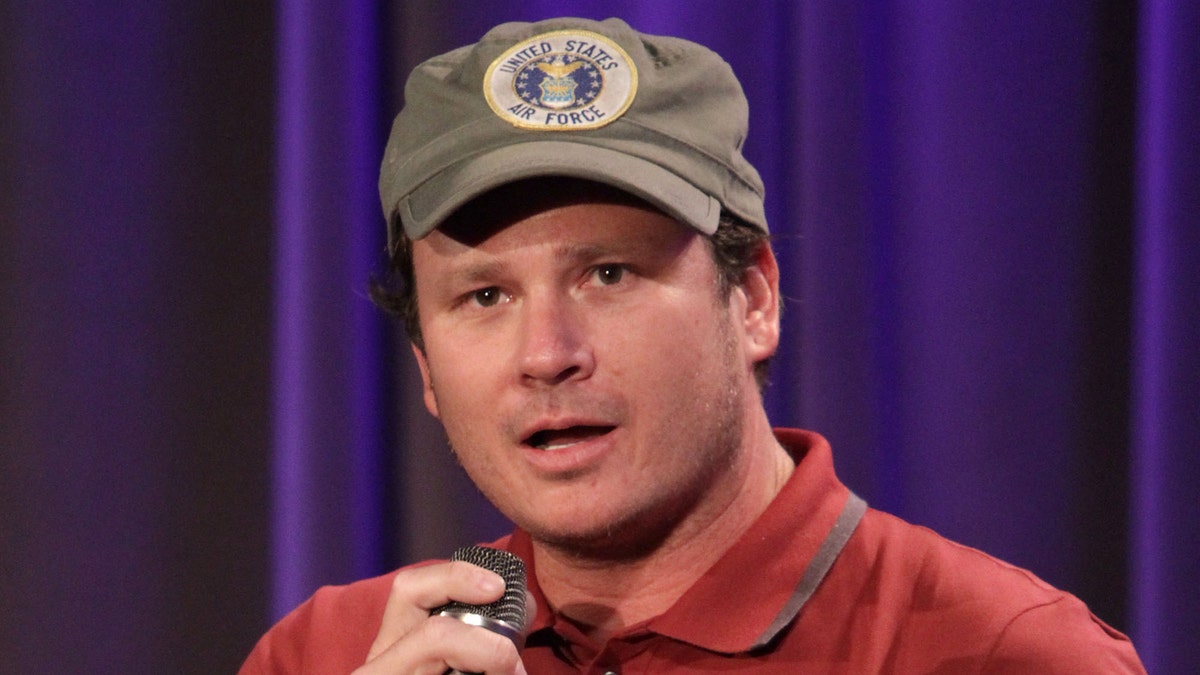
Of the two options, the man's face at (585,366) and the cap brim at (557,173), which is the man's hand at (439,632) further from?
the cap brim at (557,173)

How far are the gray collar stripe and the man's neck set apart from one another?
94mm

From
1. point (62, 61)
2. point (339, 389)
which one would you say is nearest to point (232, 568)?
point (339, 389)

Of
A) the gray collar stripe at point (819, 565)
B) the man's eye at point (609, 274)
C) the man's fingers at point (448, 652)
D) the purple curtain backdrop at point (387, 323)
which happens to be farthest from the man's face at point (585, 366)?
the purple curtain backdrop at point (387, 323)

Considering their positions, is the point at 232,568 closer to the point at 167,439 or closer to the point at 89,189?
the point at 167,439

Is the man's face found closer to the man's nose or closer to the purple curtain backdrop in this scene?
the man's nose

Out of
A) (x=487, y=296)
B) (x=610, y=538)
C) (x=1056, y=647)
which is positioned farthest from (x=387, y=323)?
(x=1056, y=647)

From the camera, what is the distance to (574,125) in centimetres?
127

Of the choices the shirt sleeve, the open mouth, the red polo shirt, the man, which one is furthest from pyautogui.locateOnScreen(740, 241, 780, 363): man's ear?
the shirt sleeve

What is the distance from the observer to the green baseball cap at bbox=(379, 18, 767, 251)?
4.06ft

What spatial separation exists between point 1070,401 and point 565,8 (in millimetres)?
960

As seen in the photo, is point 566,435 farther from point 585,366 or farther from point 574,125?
point 574,125

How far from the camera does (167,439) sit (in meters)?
2.09

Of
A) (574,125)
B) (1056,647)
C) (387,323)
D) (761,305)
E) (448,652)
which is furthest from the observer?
(387,323)

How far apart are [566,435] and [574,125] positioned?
11.9 inches
